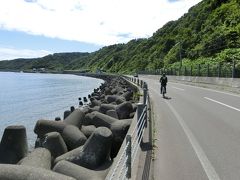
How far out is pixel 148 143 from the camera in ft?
32.0

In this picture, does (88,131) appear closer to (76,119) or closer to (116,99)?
(76,119)

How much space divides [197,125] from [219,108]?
17.8ft

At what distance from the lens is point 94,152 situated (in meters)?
10.3

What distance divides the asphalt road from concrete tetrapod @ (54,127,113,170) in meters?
1.27

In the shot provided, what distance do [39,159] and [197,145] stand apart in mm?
3853

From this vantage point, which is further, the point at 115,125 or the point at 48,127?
the point at 48,127

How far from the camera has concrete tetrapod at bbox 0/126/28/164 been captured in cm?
1179

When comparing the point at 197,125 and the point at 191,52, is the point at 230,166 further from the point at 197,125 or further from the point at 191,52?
the point at 191,52

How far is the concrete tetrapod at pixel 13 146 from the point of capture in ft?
38.7

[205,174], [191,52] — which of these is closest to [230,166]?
[205,174]

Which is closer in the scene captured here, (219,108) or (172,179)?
(172,179)

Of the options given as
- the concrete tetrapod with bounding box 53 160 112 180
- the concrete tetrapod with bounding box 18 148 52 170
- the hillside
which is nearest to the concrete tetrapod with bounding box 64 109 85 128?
the concrete tetrapod with bounding box 18 148 52 170

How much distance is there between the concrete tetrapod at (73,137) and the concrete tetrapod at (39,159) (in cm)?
179

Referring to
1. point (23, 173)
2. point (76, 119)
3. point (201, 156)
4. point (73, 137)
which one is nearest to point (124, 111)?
point (76, 119)
